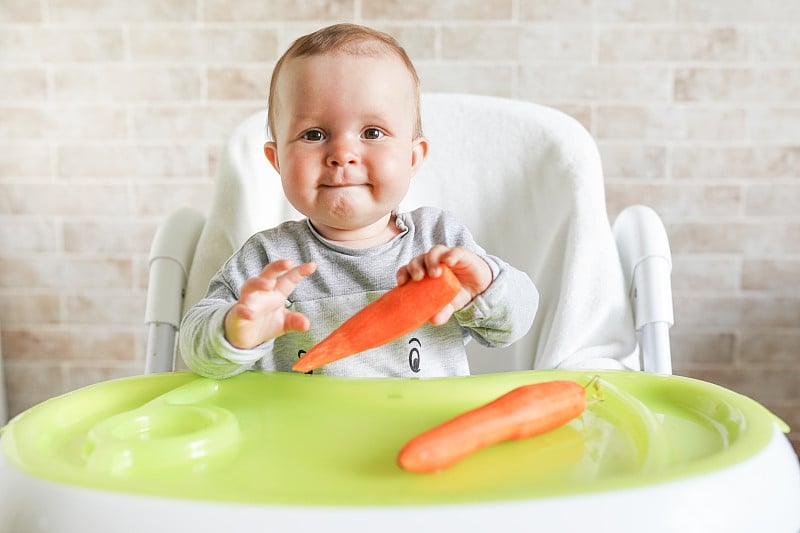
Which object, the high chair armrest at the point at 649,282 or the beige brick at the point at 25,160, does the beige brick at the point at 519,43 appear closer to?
the high chair armrest at the point at 649,282

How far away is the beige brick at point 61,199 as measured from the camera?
2.06 m

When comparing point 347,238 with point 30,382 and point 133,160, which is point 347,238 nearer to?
point 133,160

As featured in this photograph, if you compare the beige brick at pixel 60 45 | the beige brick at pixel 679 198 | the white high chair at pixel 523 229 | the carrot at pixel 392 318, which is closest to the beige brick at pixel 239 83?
the beige brick at pixel 60 45

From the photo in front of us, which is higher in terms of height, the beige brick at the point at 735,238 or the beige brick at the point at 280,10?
the beige brick at the point at 280,10

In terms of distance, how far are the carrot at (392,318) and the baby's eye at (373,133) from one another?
0.78 ft

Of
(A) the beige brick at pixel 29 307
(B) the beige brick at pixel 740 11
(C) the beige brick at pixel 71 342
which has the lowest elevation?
(C) the beige brick at pixel 71 342

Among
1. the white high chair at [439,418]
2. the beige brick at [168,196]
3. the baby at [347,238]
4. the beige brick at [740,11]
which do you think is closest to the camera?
the white high chair at [439,418]

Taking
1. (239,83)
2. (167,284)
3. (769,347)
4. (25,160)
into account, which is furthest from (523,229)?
(25,160)

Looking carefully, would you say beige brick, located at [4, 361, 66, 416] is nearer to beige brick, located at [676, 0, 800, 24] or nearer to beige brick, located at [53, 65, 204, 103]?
beige brick, located at [53, 65, 204, 103]

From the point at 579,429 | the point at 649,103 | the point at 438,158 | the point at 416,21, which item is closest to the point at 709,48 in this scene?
the point at 649,103

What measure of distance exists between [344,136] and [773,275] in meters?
1.43

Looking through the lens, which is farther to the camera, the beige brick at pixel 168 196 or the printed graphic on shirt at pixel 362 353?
the beige brick at pixel 168 196

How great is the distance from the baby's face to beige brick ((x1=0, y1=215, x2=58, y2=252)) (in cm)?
129

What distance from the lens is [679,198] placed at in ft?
6.59
